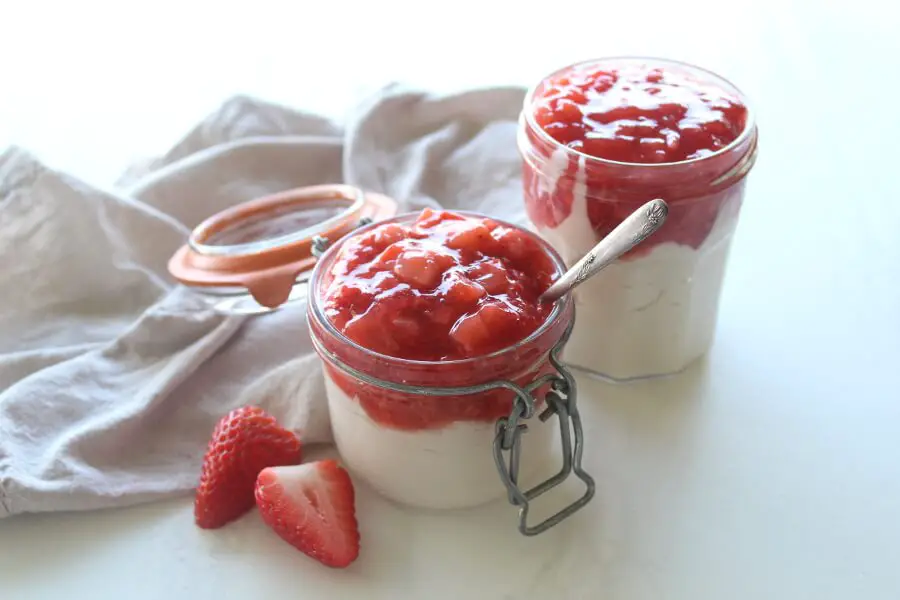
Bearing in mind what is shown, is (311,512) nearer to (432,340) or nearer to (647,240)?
(432,340)

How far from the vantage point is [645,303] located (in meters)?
0.82

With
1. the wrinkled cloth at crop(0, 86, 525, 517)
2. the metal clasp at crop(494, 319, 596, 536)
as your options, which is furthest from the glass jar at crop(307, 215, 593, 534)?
the wrinkled cloth at crop(0, 86, 525, 517)

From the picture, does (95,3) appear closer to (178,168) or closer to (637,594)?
(178,168)

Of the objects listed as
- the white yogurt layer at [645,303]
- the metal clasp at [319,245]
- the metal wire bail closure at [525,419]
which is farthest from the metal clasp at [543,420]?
the metal clasp at [319,245]

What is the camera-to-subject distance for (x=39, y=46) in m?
1.45

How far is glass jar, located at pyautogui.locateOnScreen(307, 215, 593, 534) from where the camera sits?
0.67 meters

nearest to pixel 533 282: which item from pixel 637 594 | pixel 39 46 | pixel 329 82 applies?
pixel 637 594

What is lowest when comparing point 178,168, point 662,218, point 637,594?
point 637,594

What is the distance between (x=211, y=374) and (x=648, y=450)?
0.43 m

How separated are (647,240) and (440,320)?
8.1 inches

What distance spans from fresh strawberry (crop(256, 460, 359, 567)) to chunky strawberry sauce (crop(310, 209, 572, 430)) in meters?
0.07

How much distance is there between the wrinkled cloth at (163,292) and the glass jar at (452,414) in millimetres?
104

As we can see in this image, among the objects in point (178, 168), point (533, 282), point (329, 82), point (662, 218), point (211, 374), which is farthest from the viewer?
point (329, 82)

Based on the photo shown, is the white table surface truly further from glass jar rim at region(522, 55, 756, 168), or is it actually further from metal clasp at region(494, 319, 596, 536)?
glass jar rim at region(522, 55, 756, 168)
